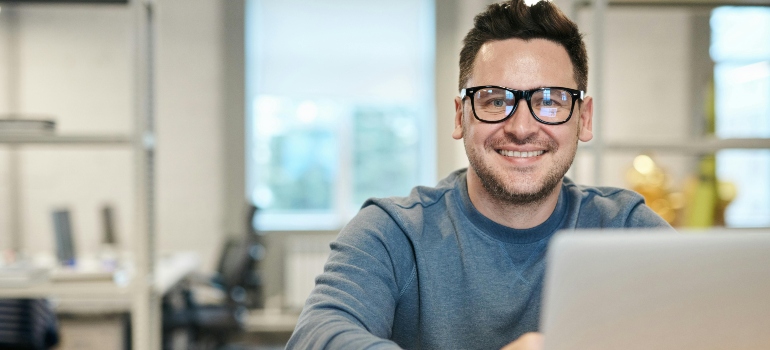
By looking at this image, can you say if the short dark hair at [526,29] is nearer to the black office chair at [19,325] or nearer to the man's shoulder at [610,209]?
the man's shoulder at [610,209]

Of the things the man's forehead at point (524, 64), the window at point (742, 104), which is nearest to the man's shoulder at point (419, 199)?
the man's forehead at point (524, 64)

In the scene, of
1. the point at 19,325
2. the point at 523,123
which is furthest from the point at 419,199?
the point at 19,325

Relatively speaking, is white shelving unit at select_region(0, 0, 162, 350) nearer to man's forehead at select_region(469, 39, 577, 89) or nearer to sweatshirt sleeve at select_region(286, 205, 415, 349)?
sweatshirt sleeve at select_region(286, 205, 415, 349)

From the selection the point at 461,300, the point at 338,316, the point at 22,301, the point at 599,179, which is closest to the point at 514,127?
the point at 461,300

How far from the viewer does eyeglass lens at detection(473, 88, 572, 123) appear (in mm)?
1120

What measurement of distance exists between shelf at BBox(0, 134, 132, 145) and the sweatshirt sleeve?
126 cm

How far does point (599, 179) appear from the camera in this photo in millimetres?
2135

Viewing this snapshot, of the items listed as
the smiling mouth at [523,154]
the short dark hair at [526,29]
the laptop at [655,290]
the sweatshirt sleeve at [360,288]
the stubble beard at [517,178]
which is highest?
the short dark hair at [526,29]

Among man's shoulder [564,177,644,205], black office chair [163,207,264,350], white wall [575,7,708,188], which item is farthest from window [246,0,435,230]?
man's shoulder [564,177,644,205]

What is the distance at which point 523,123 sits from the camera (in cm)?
111

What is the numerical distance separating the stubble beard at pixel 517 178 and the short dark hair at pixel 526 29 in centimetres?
15

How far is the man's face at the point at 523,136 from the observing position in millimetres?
1121

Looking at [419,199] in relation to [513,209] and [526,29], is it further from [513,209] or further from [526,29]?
[526,29]

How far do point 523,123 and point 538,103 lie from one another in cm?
5
